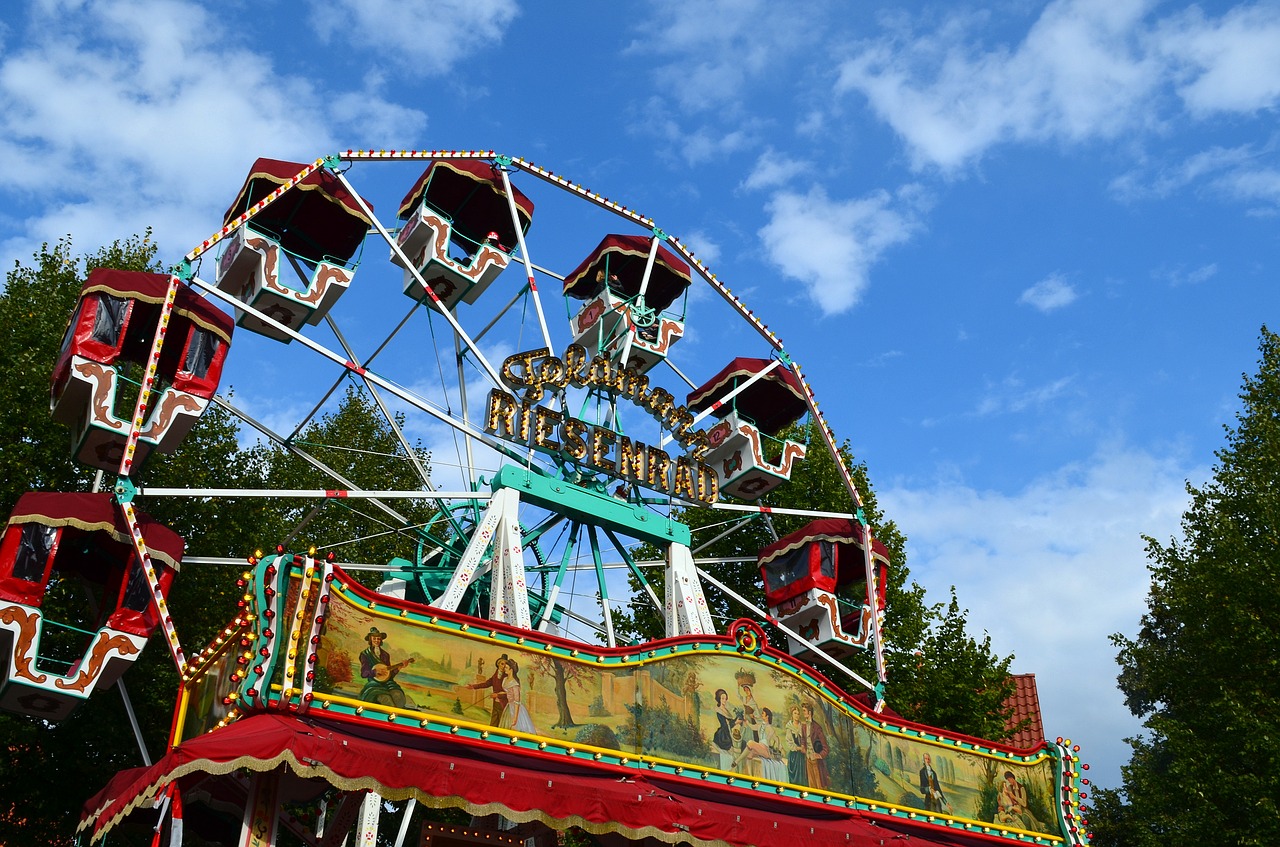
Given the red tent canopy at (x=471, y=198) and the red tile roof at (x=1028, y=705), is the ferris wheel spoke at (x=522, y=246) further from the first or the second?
the red tile roof at (x=1028, y=705)

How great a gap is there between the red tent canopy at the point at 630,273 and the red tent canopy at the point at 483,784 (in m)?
10.6

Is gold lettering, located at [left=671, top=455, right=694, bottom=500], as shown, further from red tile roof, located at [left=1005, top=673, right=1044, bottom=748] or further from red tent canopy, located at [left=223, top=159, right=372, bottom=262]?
red tile roof, located at [left=1005, top=673, right=1044, bottom=748]

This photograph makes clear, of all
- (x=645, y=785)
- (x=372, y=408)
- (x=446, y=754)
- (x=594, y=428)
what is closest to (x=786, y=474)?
(x=594, y=428)

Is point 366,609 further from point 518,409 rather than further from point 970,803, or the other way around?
point 970,803

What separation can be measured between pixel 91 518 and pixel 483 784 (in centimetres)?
671

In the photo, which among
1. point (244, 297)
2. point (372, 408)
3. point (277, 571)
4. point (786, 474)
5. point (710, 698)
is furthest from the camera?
point (372, 408)

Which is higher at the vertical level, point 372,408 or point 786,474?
point 372,408

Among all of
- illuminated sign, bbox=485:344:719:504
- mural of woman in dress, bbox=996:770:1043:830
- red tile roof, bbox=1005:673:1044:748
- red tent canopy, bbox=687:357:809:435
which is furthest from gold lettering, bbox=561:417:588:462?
red tile roof, bbox=1005:673:1044:748

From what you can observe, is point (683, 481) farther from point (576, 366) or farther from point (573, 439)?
point (576, 366)

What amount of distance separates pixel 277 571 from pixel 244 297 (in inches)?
271

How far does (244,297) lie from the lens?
58.6ft

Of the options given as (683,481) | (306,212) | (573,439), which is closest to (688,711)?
(573,439)

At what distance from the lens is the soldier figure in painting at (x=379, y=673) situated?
40.7 feet

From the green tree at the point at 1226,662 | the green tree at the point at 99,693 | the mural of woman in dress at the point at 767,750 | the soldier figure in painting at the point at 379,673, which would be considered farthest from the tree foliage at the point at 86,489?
the green tree at the point at 1226,662
